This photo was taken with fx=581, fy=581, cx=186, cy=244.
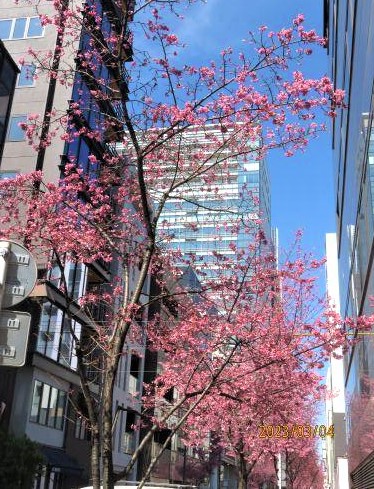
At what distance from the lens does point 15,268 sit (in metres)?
4.66

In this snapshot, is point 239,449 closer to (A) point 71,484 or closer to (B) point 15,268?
(A) point 71,484

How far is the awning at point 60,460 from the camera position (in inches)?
958

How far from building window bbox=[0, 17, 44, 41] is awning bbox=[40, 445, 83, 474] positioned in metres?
20.7

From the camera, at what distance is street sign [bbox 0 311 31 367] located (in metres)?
4.42

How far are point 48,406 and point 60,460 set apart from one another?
2.35 meters

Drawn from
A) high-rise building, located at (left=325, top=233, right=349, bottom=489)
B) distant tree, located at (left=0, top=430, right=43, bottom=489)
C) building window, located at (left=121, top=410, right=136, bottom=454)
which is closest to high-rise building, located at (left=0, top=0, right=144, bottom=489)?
building window, located at (left=121, top=410, right=136, bottom=454)

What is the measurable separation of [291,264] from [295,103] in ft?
20.1

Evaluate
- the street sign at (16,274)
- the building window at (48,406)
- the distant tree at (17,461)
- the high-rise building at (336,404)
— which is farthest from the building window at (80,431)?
the street sign at (16,274)

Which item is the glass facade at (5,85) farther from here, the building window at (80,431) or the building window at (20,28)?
the building window at (80,431)

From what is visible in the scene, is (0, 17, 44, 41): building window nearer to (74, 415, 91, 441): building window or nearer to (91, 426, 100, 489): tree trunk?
(74, 415, 91, 441): building window

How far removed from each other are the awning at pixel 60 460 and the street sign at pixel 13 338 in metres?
21.1

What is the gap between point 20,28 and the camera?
1222 inches

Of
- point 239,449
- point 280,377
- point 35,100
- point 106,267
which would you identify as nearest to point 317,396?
point 239,449

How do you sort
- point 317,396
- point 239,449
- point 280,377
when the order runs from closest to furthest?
point 280,377, point 239,449, point 317,396
